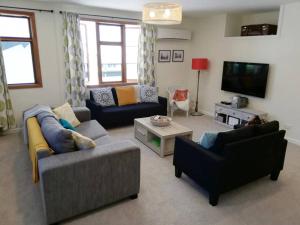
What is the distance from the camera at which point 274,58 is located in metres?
4.29

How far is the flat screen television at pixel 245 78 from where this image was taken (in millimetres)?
4453

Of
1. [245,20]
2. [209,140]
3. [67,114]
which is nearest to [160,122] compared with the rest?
[209,140]

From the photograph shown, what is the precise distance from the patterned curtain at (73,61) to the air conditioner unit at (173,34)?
1.95m

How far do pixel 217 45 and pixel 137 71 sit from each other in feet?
6.63

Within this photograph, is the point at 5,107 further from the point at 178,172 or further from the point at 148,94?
the point at 178,172

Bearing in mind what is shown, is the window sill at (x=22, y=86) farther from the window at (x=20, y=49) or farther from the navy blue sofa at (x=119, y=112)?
the navy blue sofa at (x=119, y=112)

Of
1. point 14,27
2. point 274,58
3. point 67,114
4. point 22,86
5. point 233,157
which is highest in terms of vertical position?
point 14,27

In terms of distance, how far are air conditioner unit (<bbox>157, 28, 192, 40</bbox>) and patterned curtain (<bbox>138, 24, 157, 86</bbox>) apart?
0.15m

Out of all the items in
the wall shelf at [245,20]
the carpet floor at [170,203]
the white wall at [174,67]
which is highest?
the wall shelf at [245,20]

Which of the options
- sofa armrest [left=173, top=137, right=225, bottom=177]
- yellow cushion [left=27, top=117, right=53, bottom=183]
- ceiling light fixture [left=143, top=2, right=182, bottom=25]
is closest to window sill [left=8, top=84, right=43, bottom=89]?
yellow cushion [left=27, top=117, right=53, bottom=183]

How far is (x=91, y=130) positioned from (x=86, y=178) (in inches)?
53.4

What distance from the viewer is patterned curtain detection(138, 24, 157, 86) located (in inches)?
209

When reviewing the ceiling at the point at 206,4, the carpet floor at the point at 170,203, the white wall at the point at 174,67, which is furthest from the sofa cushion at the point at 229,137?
the white wall at the point at 174,67

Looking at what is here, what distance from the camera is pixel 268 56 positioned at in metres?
4.39
